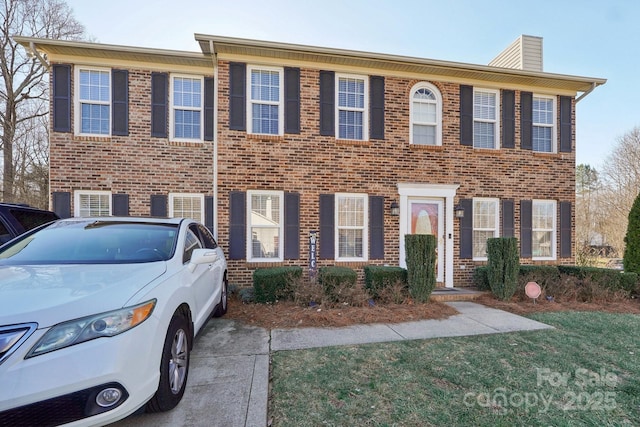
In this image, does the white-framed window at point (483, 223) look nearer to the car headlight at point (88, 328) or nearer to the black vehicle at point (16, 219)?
the car headlight at point (88, 328)

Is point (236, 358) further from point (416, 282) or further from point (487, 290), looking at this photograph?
point (487, 290)

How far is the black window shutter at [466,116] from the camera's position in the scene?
776 cm


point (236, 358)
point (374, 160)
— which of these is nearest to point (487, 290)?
point (374, 160)

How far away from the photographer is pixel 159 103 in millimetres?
7129

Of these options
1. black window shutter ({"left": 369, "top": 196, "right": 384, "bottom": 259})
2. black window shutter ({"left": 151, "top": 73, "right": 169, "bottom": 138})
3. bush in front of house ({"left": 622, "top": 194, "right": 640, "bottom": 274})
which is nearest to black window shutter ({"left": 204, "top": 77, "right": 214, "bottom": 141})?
black window shutter ({"left": 151, "top": 73, "right": 169, "bottom": 138})

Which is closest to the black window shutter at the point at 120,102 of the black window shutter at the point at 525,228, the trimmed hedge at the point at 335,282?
the trimmed hedge at the point at 335,282

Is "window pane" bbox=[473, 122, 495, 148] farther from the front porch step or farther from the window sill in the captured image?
the front porch step

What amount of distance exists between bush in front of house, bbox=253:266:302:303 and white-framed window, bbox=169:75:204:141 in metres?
3.75

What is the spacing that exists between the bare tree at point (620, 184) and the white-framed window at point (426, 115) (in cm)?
1776


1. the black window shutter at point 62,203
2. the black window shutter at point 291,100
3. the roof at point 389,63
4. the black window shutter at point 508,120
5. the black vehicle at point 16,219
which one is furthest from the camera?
the black window shutter at point 508,120

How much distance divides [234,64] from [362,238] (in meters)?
4.81

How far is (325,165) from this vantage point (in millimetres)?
7184

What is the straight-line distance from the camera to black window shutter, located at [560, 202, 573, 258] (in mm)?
8062

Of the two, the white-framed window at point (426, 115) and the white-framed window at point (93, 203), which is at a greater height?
the white-framed window at point (426, 115)
